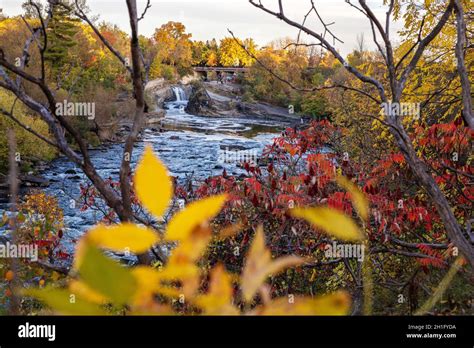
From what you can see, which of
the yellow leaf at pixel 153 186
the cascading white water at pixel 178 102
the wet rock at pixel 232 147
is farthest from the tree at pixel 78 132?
the cascading white water at pixel 178 102

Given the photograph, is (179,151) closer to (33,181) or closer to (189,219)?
(33,181)

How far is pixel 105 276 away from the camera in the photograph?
0.60 feet

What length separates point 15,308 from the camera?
0.53 meters

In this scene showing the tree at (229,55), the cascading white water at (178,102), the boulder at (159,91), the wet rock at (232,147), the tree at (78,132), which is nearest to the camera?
the tree at (78,132)

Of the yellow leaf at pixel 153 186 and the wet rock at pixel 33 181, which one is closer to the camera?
the yellow leaf at pixel 153 186

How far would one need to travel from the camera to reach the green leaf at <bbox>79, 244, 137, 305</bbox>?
18 cm

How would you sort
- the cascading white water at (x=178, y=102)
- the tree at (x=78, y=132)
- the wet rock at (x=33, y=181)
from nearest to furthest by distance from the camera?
the tree at (x=78, y=132)
the wet rock at (x=33, y=181)
the cascading white water at (x=178, y=102)

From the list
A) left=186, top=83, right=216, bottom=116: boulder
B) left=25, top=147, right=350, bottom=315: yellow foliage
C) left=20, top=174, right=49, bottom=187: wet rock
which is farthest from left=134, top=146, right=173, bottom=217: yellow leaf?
left=186, top=83, right=216, bottom=116: boulder

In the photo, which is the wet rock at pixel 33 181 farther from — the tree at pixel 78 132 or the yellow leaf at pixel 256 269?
the yellow leaf at pixel 256 269

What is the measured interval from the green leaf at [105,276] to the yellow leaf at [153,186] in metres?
0.03

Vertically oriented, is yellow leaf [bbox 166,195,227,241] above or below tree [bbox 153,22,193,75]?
below

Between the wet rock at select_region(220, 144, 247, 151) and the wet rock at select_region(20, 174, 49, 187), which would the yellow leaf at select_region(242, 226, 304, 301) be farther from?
the wet rock at select_region(220, 144, 247, 151)

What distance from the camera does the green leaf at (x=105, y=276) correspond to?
178 millimetres
